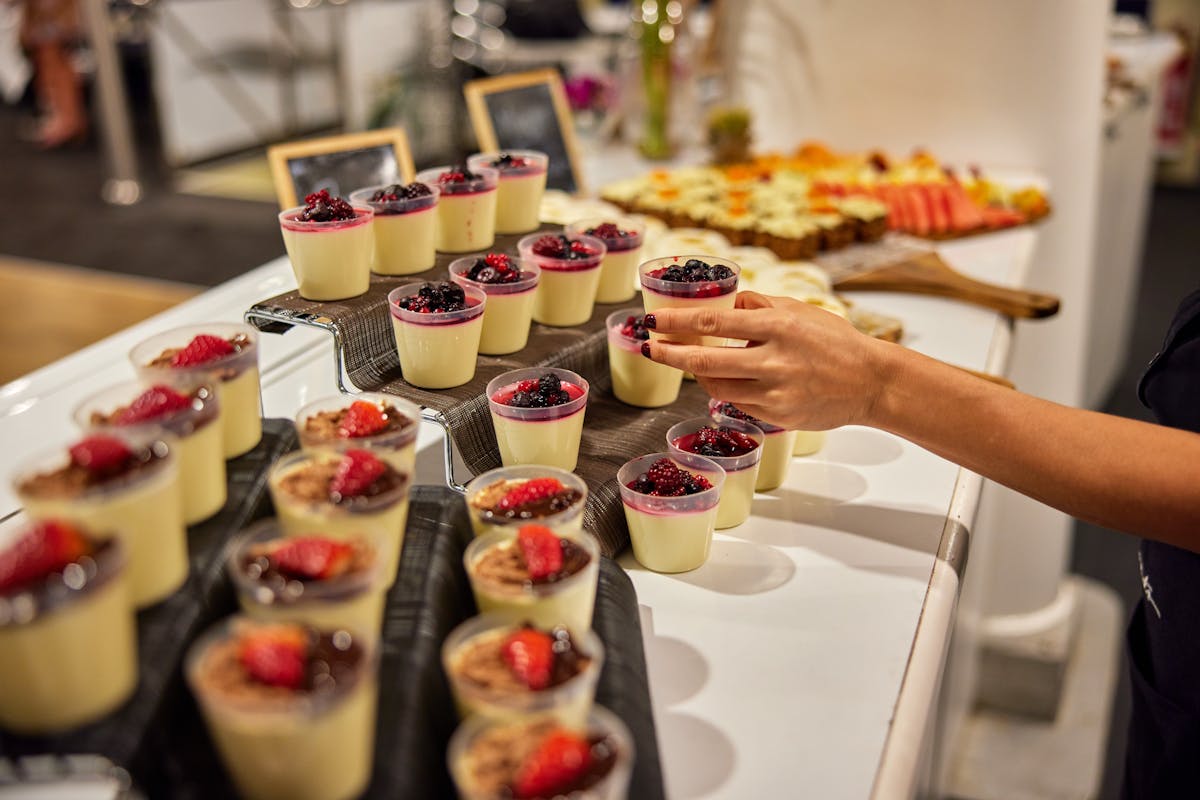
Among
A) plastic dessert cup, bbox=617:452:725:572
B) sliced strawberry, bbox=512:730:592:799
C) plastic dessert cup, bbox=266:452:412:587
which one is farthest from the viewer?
plastic dessert cup, bbox=617:452:725:572

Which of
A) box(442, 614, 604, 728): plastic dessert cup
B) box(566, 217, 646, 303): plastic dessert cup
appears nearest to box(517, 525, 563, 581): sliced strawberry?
box(442, 614, 604, 728): plastic dessert cup

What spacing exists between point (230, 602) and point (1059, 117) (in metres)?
3.21

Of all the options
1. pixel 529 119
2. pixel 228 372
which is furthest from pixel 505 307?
pixel 529 119

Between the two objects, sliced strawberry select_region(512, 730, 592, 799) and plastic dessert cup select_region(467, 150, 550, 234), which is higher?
plastic dessert cup select_region(467, 150, 550, 234)

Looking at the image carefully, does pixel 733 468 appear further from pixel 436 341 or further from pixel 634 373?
pixel 436 341

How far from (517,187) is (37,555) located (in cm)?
139

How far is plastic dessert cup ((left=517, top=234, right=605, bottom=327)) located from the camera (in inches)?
79.7

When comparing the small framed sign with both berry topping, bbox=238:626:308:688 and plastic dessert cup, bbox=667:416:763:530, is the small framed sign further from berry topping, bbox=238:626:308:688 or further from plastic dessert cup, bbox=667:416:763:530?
berry topping, bbox=238:626:308:688

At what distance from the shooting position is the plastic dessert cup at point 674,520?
5.47 ft

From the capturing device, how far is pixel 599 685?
1340mm

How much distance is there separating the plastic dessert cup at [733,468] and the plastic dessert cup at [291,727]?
82 cm

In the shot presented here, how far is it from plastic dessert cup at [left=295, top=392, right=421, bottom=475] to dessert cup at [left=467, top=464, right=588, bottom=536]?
105mm

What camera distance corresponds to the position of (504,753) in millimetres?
1046

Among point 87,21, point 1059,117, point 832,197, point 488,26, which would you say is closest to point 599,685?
point 832,197
